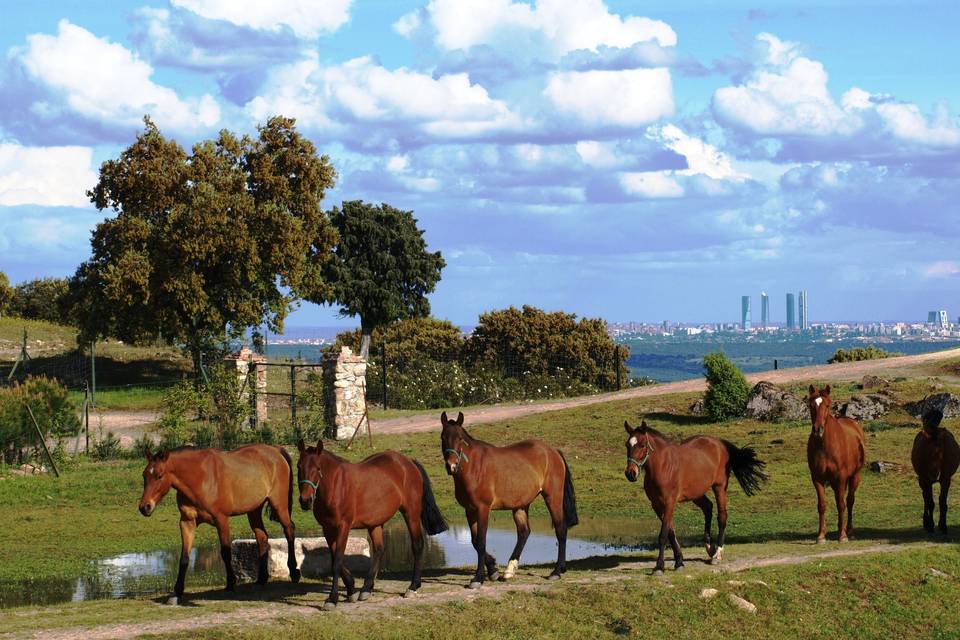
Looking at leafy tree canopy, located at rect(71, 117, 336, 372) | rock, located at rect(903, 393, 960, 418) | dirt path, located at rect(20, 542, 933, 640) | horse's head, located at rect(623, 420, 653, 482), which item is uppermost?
leafy tree canopy, located at rect(71, 117, 336, 372)

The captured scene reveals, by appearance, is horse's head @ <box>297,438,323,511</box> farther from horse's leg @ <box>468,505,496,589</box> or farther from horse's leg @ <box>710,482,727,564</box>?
horse's leg @ <box>710,482,727,564</box>

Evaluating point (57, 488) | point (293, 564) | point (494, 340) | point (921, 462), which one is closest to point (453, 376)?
point (494, 340)

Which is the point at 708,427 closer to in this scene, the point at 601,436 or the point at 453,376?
the point at 601,436

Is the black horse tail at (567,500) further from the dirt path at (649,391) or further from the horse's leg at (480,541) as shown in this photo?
the dirt path at (649,391)

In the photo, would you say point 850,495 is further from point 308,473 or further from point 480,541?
point 308,473

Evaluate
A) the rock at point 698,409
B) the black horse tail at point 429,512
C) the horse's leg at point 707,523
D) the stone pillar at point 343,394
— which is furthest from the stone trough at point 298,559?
the rock at point 698,409

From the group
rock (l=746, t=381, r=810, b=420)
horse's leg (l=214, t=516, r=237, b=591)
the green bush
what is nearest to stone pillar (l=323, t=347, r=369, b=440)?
the green bush

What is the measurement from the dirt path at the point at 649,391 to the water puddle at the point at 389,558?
12960 millimetres

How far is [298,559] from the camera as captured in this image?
17.3 m

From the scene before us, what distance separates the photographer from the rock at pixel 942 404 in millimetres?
32875

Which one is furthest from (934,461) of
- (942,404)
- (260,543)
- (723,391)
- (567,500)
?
(723,391)

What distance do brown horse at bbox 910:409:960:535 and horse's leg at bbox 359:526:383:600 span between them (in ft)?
31.6

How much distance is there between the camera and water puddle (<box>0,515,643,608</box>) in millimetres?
17719

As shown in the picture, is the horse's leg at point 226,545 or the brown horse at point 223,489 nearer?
the brown horse at point 223,489
